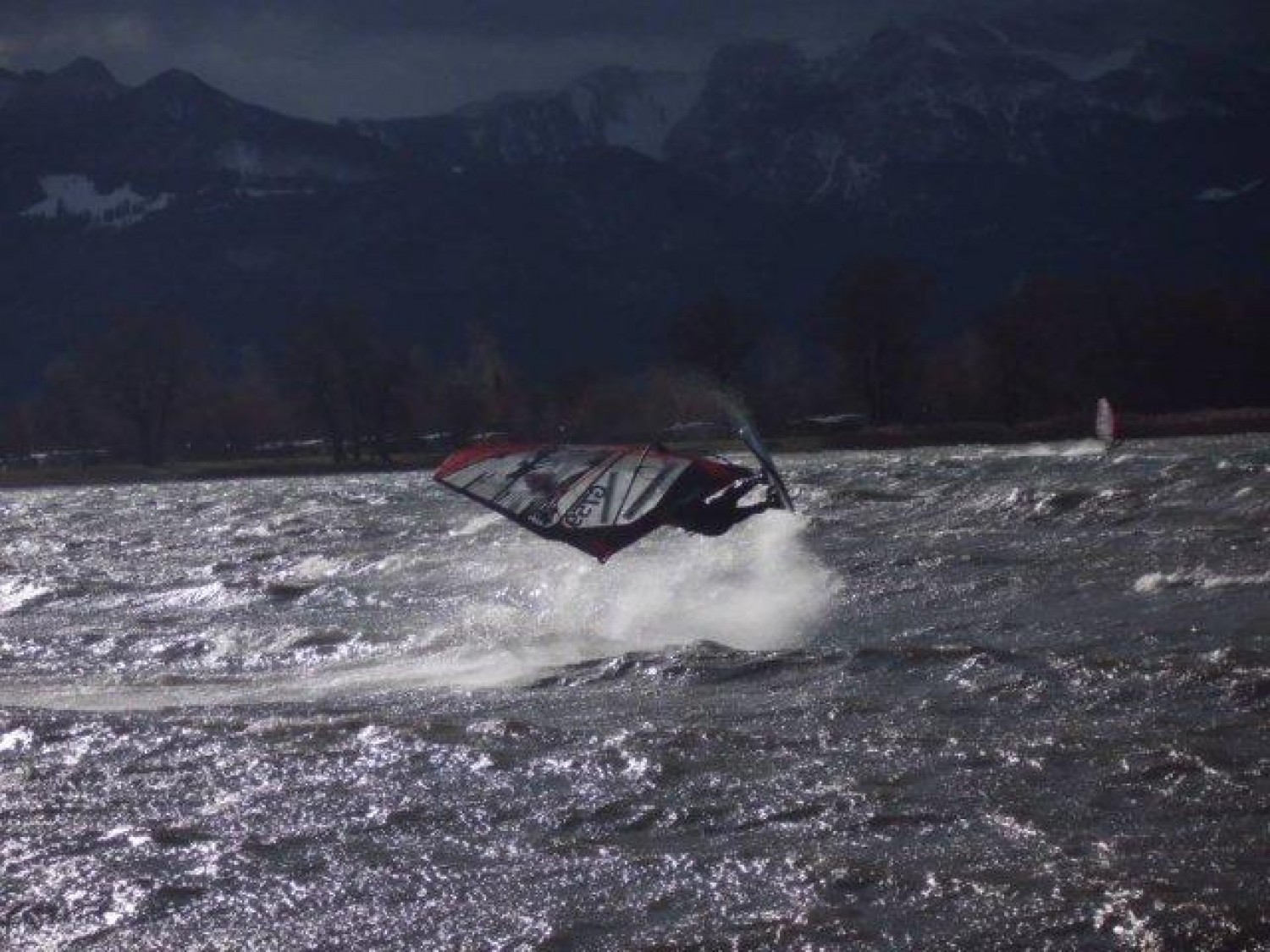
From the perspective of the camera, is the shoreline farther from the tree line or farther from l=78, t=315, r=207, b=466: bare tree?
l=78, t=315, r=207, b=466: bare tree

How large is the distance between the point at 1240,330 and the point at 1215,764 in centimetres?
7702

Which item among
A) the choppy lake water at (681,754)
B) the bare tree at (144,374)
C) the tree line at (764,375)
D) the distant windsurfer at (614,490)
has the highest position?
the bare tree at (144,374)

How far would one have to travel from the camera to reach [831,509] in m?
33.4

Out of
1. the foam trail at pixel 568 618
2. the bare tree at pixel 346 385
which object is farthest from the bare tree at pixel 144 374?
the foam trail at pixel 568 618

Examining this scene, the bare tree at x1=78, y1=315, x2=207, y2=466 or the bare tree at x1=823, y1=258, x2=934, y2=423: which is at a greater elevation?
the bare tree at x1=78, y1=315, x2=207, y2=466

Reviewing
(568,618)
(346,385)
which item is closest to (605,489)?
(568,618)

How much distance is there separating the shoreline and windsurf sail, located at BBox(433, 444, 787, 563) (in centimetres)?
3287

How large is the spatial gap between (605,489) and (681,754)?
9676mm

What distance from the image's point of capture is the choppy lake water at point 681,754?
359 inches

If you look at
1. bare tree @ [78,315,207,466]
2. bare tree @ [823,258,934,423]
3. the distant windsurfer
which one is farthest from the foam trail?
bare tree @ [78,315,207,466]

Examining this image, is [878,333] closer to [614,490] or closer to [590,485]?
[590,485]

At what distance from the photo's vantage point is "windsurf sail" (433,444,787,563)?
2141 cm

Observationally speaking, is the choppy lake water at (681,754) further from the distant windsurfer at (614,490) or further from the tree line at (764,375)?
the tree line at (764,375)

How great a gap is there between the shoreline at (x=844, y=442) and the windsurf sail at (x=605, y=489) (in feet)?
108
